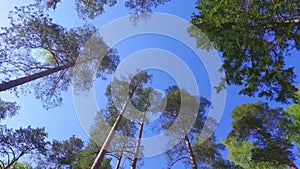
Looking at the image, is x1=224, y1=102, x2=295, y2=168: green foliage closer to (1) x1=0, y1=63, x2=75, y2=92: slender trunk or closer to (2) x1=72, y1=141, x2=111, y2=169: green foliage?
(2) x1=72, y1=141, x2=111, y2=169: green foliage

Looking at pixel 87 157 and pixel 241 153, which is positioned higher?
pixel 241 153

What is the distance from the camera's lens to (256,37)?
7160 millimetres

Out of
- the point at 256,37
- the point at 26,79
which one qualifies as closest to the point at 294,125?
the point at 256,37

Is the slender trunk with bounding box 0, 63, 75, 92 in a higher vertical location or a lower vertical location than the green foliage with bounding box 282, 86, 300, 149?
lower

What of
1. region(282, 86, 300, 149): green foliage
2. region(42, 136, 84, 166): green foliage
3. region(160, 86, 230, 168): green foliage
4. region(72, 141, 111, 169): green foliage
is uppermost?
region(282, 86, 300, 149): green foliage

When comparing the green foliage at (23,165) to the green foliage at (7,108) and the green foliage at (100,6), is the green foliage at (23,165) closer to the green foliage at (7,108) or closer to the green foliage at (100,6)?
the green foliage at (7,108)

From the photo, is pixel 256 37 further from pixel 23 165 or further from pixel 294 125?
pixel 23 165

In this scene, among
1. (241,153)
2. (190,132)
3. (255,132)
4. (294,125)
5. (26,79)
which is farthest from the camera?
(241,153)

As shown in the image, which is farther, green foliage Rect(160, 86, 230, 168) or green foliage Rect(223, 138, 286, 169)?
green foliage Rect(223, 138, 286, 169)

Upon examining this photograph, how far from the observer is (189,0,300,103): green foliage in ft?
22.2

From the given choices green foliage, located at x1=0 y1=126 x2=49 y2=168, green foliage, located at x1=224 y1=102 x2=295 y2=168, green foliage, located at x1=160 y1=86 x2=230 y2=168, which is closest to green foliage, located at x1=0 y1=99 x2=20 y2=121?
green foliage, located at x1=0 y1=126 x2=49 y2=168

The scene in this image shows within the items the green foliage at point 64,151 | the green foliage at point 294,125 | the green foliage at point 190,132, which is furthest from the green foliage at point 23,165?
the green foliage at point 294,125

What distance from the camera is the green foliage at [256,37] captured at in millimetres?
6754

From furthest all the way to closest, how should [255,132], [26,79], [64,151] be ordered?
[64,151]
[255,132]
[26,79]
